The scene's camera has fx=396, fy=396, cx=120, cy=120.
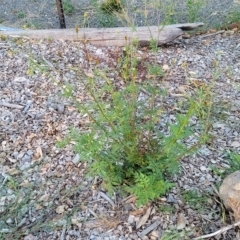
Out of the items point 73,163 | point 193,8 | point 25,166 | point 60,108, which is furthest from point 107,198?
point 193,8

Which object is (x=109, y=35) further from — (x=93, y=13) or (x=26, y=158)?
(x=26, y=158)

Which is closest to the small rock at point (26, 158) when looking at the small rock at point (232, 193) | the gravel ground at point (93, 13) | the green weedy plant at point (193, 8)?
the small rock at point (232, 193)

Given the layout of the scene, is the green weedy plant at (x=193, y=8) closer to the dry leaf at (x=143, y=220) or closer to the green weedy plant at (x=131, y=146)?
the green weedy plant at (x=131, y=146)

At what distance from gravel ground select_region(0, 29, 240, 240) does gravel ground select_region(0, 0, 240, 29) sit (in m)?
1.08

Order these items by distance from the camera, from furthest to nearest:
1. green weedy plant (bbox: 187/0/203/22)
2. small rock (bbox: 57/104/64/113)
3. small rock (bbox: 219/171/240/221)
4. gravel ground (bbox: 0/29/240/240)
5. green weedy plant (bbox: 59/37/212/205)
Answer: green weedy plant (bbox: 187/0/203/22) → small rock (bbox: 57/104/64/113) → gravel ground (bbox: 0/29/240/240) → small rock (bbox: 219/171/240/221) → green weedy plant (bbox: 59/37/212/205)

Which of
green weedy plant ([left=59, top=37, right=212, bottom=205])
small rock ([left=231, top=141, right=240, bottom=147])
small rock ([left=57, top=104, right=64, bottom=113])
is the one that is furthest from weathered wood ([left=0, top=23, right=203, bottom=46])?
green weedy plant ([left=59, top=37, right=212, bottom=205])

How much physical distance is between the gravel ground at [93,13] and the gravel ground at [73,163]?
3.56 feet

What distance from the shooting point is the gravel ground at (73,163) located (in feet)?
6.09

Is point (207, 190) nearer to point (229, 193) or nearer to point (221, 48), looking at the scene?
point (229, 193)

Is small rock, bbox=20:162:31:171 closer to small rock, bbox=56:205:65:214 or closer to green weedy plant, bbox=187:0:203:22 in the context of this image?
small rock, bbox=56:205:65:214

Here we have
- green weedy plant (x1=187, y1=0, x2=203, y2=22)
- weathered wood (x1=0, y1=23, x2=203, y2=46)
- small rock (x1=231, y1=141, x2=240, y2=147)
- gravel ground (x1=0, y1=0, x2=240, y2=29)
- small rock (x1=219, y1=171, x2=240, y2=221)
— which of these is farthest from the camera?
gravel ground (x1=0, y1=0, x2=240, y2=29)

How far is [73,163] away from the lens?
2.15 m

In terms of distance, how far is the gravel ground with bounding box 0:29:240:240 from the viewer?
1.86 metres

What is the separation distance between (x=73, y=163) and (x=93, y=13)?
8.34ft
